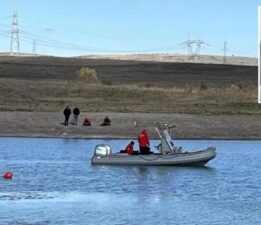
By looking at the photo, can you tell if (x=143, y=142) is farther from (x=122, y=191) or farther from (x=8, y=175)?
(x=122, y=191)

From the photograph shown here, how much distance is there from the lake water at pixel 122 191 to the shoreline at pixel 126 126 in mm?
A: 11098

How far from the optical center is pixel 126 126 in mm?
60750

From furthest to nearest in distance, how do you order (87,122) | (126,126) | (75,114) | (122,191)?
(126,126)
(75,114)
(87,122)
(122,191)

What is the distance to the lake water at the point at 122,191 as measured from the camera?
2391 cm

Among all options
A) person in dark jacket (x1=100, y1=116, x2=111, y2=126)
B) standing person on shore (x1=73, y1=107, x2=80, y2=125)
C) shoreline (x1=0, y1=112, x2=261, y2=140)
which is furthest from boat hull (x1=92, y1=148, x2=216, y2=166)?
standing person on shore (x1=73, y1=107, x2=80, y2=125)

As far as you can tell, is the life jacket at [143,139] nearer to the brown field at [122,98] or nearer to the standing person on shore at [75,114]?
the standing person on shore at [75,114]

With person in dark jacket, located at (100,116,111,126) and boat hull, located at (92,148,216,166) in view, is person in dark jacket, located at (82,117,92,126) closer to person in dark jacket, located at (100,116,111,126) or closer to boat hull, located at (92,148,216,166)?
person in dark jacket, located at (100,116,111,126)

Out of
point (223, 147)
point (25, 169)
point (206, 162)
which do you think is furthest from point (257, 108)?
point (25, 169)

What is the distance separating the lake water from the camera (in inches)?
941

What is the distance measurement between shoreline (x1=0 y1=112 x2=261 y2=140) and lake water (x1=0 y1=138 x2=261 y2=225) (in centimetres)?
1110

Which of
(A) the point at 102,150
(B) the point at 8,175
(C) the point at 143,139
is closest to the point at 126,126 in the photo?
(A) the point at 102,150

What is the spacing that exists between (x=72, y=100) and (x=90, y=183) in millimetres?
41714

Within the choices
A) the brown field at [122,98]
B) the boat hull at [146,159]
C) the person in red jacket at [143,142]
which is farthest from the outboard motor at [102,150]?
the brown field at [122,98]

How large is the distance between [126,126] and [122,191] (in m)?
30.9
